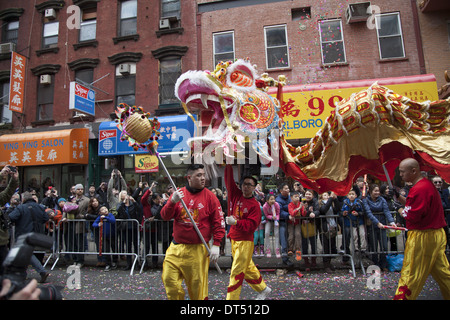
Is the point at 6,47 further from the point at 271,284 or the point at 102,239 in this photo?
the point at 271,284

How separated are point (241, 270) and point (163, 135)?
8.31 metres

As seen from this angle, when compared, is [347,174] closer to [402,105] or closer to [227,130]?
[402,105]

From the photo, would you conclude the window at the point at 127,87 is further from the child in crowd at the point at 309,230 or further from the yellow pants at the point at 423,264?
the yellow pants at the point at 423,264

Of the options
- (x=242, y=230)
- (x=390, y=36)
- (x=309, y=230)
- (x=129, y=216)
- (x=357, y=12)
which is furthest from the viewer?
(x=390, y=36)

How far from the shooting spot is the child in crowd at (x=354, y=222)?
6.28 metres

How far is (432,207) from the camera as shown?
349cm

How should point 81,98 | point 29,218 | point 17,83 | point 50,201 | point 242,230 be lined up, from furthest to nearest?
1. point 17,83
2. point 81,98
3. point 50,201
4. point 29,218
5. point 242,230

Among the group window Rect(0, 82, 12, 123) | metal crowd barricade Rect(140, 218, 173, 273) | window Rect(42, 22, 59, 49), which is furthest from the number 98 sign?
window Rect(0, 82, 12, 123)

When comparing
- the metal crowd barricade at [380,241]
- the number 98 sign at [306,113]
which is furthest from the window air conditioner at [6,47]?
the metal crowd barricade at [380,241]

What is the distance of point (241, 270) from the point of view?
3885 mm

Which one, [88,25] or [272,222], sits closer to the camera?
[272,222]

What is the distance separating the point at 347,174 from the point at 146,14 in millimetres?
12452

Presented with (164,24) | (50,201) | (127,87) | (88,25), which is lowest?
(50,201)

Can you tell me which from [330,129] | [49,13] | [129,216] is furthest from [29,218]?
[49,13]
